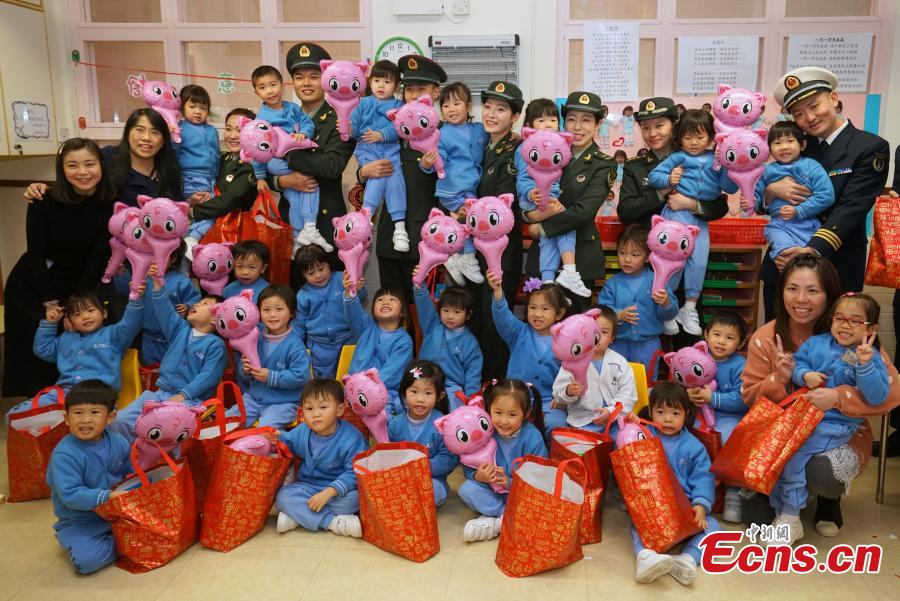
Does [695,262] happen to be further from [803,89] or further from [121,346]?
[121,346]

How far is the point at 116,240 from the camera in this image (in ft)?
11.3

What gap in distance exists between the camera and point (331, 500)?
284cm

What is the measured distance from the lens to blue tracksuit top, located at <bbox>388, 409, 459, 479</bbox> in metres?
2.93

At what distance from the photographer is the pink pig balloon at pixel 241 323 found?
10.5 feet

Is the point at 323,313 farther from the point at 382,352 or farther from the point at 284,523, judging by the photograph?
the point at 284,523

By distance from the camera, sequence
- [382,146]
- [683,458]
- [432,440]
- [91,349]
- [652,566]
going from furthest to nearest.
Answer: [382,146]
[91,349]
[432,440]
[683,458]
[652,566]

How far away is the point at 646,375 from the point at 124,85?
13.4 feet

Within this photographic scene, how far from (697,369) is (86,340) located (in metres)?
2.71

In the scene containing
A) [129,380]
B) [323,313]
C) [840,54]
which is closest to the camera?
[129,380]

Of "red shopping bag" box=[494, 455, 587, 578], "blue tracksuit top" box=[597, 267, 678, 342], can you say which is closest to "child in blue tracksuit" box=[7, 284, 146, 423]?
"red shopping bag" box=[494, 455, 587, 578]

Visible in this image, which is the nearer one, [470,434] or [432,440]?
[470,434]

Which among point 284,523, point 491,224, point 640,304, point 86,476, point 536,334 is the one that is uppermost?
point 491,224

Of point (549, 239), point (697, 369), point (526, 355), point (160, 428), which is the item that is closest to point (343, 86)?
point (549, 239)

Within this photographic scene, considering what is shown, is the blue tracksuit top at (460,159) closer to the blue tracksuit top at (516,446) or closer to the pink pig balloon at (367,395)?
the pink pig balloon at (367,395)
